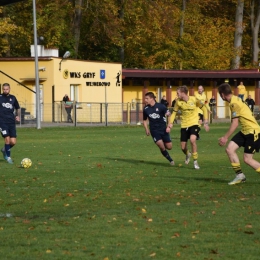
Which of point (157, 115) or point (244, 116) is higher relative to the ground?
point (244, 116)

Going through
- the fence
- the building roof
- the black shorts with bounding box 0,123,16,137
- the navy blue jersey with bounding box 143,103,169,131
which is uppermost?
the building roof

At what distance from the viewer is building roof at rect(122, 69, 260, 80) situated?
59000mm

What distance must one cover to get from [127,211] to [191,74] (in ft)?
166

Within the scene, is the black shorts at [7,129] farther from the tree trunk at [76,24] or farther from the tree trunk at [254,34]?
the tree trunk at [254,34]

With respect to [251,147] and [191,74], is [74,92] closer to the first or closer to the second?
[191,74]

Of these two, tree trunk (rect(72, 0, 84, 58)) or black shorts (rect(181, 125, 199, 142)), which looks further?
tree trunk (rect(72, 0, 84, 58))

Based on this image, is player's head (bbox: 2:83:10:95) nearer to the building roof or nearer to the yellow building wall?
the yellow building wall

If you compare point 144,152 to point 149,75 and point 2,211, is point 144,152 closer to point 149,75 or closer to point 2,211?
point 2,211


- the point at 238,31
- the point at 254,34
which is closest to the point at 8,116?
the point at 238,31

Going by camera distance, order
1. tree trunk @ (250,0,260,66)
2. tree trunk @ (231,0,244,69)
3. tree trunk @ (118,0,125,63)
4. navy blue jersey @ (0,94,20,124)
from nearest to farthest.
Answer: navy blue jersey @ (0,94,20,124), tree trunk @ (118,0,125,63), tree trunk @ (231,0,244,69), tree trunk @ (250,0,260,66)

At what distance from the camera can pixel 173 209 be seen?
12398 mm

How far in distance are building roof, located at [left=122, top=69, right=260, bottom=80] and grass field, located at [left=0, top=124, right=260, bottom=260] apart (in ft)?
121

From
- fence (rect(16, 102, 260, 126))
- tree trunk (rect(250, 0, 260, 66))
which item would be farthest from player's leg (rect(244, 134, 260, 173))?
tree trunk (rect(250, 0, 260, 66))

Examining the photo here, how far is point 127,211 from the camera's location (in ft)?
40.2
